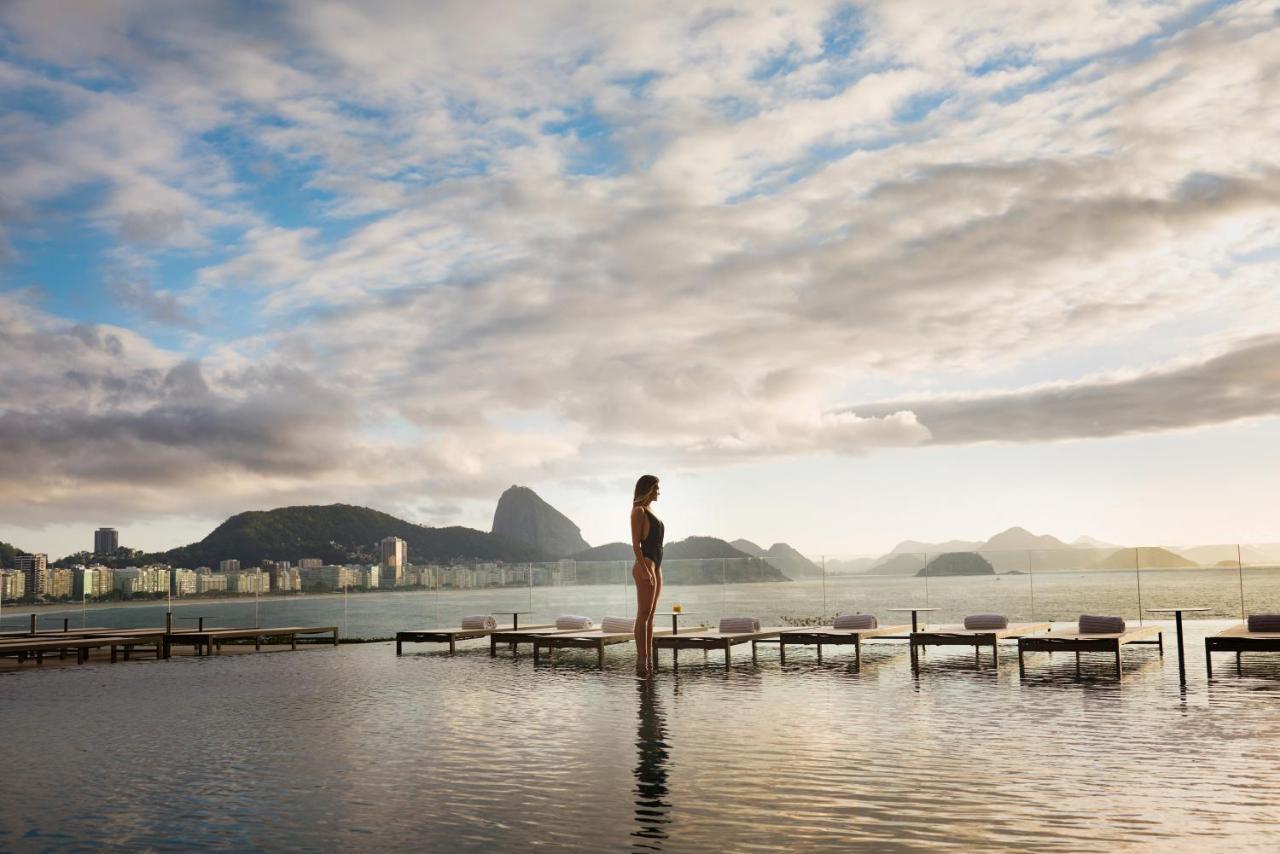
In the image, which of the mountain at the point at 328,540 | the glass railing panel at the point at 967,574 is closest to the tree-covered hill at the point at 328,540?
the mountain at the point at 328,540

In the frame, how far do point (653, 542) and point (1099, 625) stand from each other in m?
6.74

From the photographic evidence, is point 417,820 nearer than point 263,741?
Yes

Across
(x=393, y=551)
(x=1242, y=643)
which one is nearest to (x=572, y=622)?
(x=1242, y=643)

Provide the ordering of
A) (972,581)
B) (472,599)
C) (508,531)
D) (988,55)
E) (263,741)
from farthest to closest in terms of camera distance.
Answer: (508,531), (972,581), (472,599), (988,55), (263,741)

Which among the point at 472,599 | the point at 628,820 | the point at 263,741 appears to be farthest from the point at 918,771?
the point at 472,599

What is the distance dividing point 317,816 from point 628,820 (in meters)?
1.90

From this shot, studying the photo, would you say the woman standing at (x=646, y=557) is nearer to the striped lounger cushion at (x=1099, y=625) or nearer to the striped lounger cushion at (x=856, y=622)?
the striped lounger cushion at (x=856, y=622)

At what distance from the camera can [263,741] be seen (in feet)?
29.5

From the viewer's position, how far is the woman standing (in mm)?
14234

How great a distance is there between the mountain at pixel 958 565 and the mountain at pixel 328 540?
54.8 metres

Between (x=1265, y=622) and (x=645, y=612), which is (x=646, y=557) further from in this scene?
(x=1265, y=622)

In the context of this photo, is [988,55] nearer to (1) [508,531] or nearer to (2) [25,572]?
(2) [25,572]

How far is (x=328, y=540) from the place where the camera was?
87.8 meters

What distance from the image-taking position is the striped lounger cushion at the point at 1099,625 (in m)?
14.8
